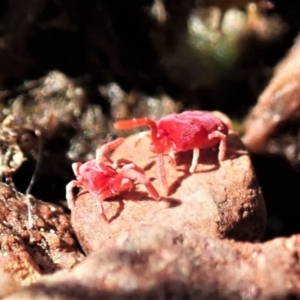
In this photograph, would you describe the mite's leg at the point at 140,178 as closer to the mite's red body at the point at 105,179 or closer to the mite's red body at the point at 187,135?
the mite's red body at the point at 105,179

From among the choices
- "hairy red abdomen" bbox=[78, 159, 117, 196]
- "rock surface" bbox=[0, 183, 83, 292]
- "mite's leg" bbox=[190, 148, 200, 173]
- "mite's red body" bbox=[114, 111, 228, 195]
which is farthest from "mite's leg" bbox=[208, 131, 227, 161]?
"rock surface" bbox=[0, 183, 83, 292]

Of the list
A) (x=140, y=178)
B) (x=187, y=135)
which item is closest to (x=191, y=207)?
(x=140, y=178)

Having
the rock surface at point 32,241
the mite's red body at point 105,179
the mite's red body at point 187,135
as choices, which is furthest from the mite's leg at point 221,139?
the rock surface at point 32,241

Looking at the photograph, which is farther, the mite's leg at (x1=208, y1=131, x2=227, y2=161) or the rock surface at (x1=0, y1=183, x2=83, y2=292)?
the mite's leg at (x1=208, y1=131, x2=227, y2=161)

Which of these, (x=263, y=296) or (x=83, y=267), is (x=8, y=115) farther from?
(x=263, y=296)

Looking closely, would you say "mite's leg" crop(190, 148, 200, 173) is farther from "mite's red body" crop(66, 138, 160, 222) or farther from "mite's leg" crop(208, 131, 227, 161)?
"mite's red body" crop(66, 138, 160, 222)
